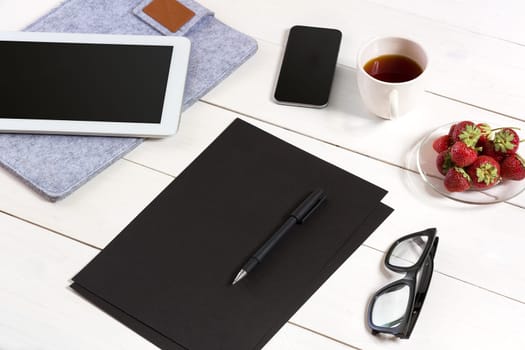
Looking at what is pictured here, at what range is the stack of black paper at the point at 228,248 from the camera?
0.76 meters

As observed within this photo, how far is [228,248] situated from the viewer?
808 mm

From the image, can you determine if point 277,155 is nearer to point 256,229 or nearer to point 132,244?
point 256,229

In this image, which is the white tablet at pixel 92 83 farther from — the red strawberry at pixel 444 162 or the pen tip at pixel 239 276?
the red strawberry at pixel 444 162

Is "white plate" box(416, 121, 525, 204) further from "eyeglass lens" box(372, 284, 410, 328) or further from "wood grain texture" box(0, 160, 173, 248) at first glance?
"wood grain texture" box(0, 160, 173, 248)

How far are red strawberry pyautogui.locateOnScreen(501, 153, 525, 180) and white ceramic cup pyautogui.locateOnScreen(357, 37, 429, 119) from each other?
5.6 inches

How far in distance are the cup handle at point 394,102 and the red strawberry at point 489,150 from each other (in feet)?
0.37

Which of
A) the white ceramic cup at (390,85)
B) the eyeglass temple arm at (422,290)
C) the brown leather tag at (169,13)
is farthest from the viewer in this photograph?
the brown leather tag at (169,13)

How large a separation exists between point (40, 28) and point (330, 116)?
46 centimetres

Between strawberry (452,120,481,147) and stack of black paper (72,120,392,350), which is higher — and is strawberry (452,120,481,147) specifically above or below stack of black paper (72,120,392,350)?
above

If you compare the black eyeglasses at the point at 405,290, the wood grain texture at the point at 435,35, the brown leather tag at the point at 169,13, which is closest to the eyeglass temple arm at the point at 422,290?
the black eyeglasses at the point at 405,290

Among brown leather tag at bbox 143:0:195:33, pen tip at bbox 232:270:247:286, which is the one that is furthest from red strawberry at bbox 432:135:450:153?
brown leather tag at bbox 143:0:195:33

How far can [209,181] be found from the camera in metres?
0.87

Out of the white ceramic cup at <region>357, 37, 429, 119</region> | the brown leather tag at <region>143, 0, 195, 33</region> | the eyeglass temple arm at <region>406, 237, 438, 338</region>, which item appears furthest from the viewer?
the brown leather tag at <region>143, 0, 195, 33</region>

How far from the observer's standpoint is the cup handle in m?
0.85
